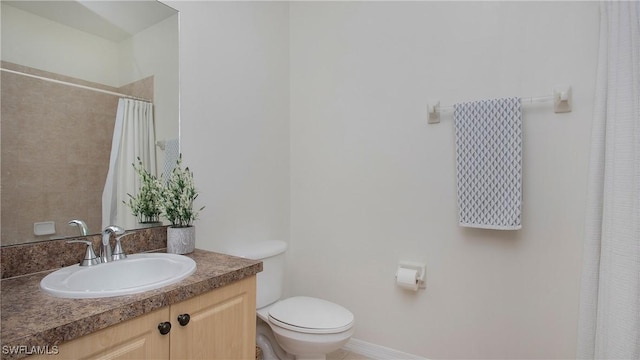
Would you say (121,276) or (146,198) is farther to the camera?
(146,198)

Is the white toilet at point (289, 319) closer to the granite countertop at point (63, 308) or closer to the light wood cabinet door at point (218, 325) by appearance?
the light wood cabinet door at point (218, 325)

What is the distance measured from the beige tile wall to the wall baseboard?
1.69 metres

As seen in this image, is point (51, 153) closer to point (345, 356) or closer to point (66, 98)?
point (66, 98)

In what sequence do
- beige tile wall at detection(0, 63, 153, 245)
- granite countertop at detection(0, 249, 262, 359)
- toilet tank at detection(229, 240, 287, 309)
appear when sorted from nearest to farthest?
granite countertop at detection(0, 249, 262, 359) < beige tile wall at detection(0, 63, 153, 245) < toilet tank at detection(229, 240, 287, 309)

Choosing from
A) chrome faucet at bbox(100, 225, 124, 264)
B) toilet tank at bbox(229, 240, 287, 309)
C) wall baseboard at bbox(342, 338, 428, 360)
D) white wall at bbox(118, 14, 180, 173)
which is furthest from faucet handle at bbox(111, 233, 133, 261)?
wall baseboard at bbox(342, 338, 428, 360)

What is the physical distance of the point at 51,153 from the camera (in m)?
1.17

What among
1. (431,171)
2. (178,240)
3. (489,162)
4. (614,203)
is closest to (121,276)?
(178,240)

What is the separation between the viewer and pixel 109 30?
1.35m

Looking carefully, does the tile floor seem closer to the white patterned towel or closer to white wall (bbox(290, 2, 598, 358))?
white wall (bbox(290, 2, 598, 358))

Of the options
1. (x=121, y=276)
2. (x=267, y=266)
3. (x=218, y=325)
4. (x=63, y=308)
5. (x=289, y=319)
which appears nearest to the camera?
(x=63, y=308)

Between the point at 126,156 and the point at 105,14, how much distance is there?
59 cm

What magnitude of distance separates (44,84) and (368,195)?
1673mm

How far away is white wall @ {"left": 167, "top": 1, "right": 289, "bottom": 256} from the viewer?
5.46 ft

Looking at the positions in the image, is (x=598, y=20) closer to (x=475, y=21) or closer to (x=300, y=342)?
(x=475, y=21)
